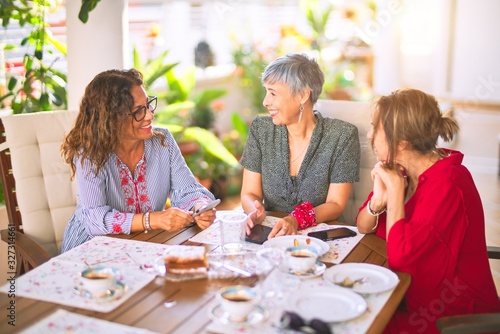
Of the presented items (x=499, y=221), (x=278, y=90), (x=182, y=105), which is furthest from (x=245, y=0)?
(x=278, y=90)

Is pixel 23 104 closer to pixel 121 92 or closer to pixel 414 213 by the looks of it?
pixel 121 92

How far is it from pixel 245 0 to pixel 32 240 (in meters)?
4.78

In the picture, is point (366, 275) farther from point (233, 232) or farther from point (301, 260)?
point (233, 232)

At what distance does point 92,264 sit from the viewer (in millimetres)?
1914

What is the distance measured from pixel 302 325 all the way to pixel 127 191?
1.17 metres

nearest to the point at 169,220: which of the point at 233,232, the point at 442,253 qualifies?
→ the point at 233,232

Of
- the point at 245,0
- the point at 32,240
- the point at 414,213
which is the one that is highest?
the point at 245,0

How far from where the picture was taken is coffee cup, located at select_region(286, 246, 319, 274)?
1.81 m

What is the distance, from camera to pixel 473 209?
1.96 meters

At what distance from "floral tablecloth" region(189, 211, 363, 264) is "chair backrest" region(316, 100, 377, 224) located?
502 millimetres

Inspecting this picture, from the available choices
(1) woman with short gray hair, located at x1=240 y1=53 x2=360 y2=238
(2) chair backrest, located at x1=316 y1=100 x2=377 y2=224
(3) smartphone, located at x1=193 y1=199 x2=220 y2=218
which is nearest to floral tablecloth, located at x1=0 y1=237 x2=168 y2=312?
(3) smartphone, located at x1=193 y1=199 x2=220 y2=218

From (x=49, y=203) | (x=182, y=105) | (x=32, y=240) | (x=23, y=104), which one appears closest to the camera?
(x=32, y=240)

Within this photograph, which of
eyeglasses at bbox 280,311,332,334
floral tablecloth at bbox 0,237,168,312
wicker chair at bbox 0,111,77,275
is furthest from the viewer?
wicker chair at bbox 0,111,77,275

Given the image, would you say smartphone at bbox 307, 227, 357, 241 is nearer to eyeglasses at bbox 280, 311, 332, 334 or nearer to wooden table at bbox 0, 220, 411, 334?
wooden table at bbox 0, 220, 411, 334
